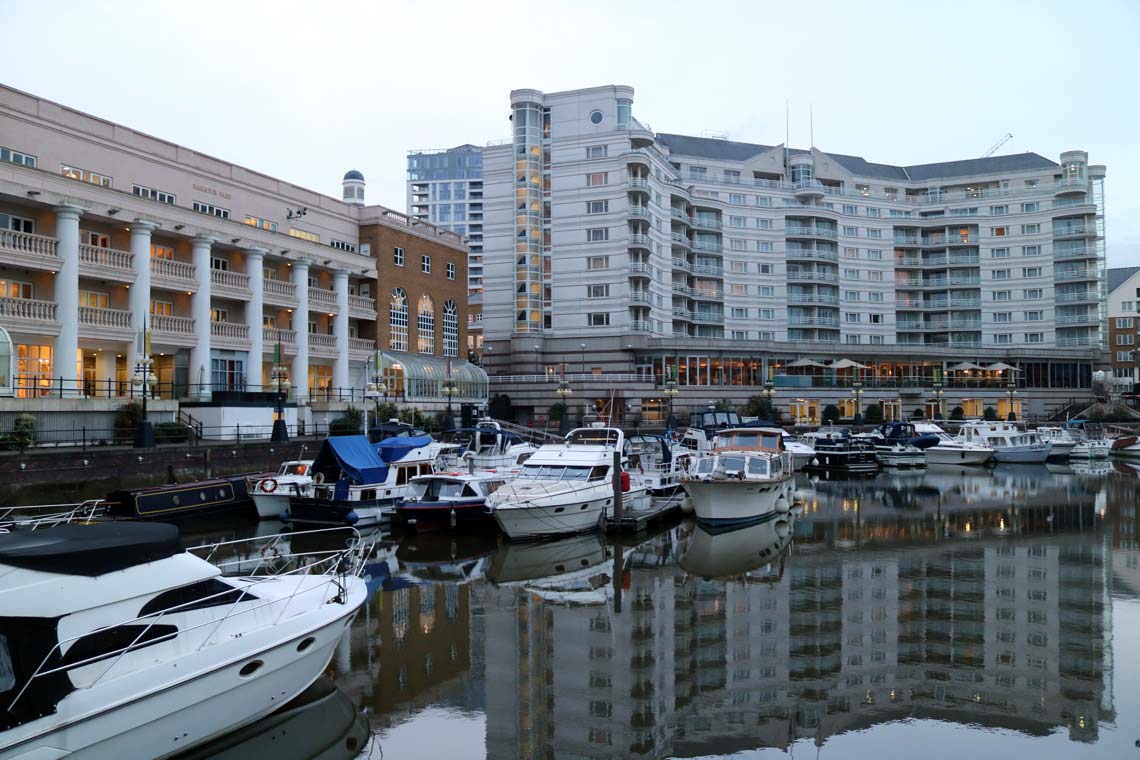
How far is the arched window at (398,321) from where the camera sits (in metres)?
62.1

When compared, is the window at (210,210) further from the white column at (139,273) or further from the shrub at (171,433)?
the shrub at (171,433)

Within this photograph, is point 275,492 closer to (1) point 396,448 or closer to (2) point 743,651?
(1) point 396,448

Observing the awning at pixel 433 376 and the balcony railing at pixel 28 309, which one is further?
the awning at pixel 433 376

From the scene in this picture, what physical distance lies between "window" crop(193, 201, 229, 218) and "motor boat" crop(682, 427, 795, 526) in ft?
113

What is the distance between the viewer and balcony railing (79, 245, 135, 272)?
132 ft

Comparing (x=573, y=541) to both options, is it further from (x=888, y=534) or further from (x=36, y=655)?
(x=36, y=655)

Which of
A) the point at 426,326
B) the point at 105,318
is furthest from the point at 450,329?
the point at 105,318

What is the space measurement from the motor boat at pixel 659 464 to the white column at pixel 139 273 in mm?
Answer: 26812

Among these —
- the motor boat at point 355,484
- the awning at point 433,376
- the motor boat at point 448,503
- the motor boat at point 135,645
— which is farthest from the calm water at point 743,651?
the awning at point 433,376

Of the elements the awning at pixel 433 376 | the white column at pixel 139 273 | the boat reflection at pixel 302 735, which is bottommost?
the boat reflection at pixel 302 735

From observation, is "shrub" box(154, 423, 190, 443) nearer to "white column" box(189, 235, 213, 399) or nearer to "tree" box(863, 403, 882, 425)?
"white column" box(189, 235, 213, 399)

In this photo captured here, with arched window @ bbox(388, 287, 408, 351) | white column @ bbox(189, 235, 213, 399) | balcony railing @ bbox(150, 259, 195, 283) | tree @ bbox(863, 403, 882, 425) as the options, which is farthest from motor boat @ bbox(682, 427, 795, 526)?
tree @ bbox(863, 403, 882, 425)

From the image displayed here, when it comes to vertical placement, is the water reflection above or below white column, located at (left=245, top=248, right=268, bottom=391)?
below

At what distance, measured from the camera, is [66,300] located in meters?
38.3
